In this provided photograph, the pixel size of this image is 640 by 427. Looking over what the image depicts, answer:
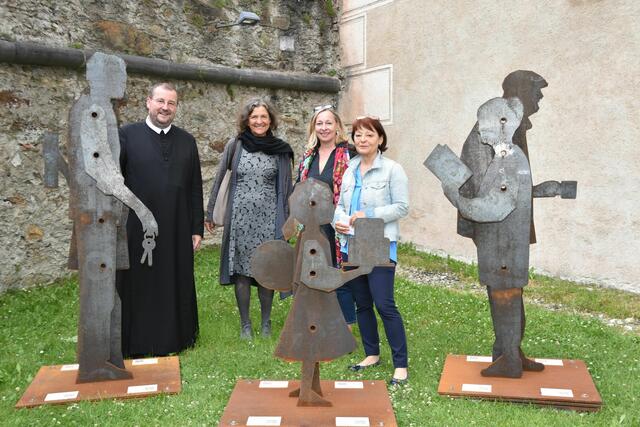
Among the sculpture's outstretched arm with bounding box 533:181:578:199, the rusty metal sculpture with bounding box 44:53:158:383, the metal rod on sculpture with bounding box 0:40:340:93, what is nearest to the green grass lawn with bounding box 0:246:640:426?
the rusty metal sculpture with bounding box 44:53:158:383

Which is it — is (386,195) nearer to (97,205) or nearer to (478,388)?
(478,388)

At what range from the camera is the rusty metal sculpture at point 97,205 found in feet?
11.9

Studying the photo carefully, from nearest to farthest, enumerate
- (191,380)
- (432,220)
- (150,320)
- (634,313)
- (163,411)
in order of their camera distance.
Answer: (163,411)
(191,380)
(150,320)
(634,313)
(432,220)

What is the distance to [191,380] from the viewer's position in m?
3.93

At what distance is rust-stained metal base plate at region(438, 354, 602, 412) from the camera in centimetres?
348

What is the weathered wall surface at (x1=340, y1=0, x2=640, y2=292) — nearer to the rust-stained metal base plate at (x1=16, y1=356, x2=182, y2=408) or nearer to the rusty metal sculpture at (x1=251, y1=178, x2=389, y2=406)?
the rusty metal sculpture at (x1=251, y1=178, x2=389, y2=406)

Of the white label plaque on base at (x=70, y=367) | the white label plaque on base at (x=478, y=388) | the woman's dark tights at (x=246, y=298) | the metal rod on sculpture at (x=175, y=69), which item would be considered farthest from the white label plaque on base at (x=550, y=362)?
the metal rod on sculpture at (x=175, y=69)

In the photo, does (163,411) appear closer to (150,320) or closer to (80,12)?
(150,320)

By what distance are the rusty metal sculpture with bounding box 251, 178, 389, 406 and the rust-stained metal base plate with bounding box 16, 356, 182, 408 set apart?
87cm

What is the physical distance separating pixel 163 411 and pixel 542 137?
4.94m

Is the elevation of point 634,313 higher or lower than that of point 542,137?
lower

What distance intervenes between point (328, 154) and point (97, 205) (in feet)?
5.25

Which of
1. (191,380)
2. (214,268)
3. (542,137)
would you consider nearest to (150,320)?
(191,380)

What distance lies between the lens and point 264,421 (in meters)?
3.19
